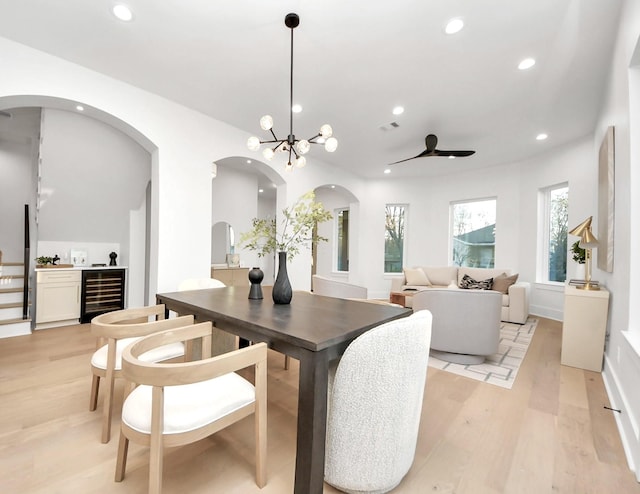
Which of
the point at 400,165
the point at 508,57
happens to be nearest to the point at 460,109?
the point at 508,57

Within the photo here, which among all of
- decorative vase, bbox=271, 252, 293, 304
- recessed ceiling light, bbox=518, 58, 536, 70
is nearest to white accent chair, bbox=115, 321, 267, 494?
decorative vase, bbox=271, 252, 293, 304

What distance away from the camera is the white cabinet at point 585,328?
8.98 feet

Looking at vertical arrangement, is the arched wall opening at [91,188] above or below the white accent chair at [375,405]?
above

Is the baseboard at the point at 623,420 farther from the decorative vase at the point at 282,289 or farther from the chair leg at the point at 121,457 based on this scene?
the chair leg at the point at 121,457

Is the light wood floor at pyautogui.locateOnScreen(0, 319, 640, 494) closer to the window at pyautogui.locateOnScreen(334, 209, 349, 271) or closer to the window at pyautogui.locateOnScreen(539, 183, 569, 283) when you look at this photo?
the window at pyautogui.locateOnScreen(539, 183, 569, 283)

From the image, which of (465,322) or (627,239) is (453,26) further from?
(465,322)

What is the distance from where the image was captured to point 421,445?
170 cm

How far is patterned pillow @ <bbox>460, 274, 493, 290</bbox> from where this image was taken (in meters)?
5.16

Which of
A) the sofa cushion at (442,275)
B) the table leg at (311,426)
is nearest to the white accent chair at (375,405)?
the table leg at (311,426)

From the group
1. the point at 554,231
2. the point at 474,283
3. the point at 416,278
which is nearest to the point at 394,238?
the point at 416,278

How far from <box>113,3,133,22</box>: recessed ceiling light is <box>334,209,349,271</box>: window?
5941mm

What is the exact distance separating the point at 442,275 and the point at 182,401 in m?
5.74

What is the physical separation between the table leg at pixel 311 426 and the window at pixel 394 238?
20.7 feet

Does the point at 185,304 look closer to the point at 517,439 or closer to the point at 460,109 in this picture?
the point at 517,439
